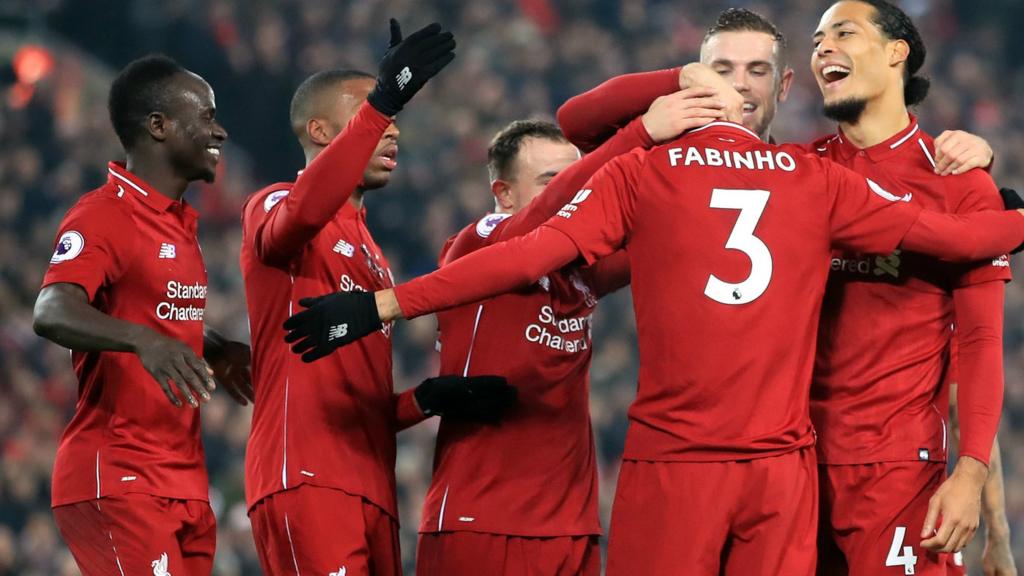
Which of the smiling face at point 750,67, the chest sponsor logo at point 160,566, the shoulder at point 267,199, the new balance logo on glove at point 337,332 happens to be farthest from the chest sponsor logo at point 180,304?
the smiling face at point 750,67

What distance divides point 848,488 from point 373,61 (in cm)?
964

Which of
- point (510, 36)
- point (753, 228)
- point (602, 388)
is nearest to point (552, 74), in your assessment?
point (510, 36)

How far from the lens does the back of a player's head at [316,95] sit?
502cm

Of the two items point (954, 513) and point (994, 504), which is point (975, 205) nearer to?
point (954, 513)

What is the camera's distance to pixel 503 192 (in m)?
5.25

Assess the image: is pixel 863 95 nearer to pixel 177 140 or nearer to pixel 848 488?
pixel 848 488

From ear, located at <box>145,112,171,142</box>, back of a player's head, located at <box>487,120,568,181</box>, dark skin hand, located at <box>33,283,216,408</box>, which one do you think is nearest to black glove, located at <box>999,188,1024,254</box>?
back of a player's head, located at <box>487,120,568,181</box>

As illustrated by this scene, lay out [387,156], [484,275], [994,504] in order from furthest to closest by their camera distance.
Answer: [387,156] → [994,504] → [484,275]

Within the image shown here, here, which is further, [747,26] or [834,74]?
[747,26]

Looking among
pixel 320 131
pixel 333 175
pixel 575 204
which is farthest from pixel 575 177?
pixel 320 131

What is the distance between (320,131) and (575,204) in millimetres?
1370

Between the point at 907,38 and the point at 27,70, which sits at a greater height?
the point at 27,70

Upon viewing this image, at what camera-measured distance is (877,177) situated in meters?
4.52

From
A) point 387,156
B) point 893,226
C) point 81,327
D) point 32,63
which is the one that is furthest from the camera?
point 32,63
